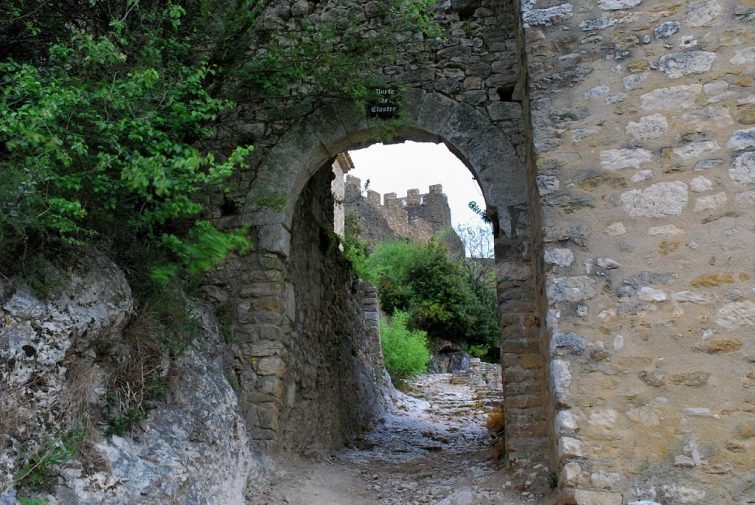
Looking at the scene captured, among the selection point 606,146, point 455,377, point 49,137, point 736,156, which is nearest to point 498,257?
point 606,146

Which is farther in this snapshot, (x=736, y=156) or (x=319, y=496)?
(x=319, y=496)

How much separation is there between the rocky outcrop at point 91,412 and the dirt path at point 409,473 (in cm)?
59

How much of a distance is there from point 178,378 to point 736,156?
3241 mm

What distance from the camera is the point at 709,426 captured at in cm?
313

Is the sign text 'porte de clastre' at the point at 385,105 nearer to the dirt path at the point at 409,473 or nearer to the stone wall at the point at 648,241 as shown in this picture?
the stone wall at the point at 648,241

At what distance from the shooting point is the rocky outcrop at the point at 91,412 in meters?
3.02

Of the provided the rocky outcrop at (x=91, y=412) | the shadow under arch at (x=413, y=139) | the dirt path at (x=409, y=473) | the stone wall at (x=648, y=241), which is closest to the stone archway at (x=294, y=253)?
the shadow under arch at (x=413, y=139)

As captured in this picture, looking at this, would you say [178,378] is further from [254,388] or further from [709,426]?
[709,426]

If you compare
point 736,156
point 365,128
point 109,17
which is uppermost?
point 109,17

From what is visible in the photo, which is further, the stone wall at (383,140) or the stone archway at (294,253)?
the stone wall at (383,140)

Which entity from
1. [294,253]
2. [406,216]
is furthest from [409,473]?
[406,216]

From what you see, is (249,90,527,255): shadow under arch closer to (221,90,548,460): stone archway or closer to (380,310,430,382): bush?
(221,90,548,460): stone archway

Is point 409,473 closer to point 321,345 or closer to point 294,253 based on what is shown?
point 321,345

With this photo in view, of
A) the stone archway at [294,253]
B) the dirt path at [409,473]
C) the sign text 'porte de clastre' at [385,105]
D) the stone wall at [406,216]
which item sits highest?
the stone wall at [406,216]
